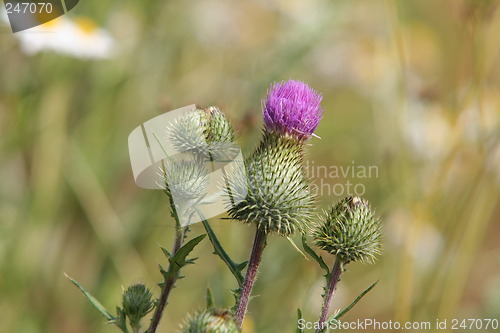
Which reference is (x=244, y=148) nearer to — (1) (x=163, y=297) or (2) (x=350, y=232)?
(2) (x=350, y=232)

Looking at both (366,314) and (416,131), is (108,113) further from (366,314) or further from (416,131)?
(366,314)

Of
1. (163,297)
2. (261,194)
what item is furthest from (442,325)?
(163,297)

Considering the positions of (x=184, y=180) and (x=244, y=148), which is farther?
(x=244, y=148)

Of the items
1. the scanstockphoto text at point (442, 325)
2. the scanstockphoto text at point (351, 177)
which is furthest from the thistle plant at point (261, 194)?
the scanstockphoto text at point (351, 177)

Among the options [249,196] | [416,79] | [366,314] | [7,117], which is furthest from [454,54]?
[249,196]

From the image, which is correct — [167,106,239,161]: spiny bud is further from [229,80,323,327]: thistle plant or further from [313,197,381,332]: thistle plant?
[313,197,381,332]: thistle plant

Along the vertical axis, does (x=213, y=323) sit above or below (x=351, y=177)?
below
